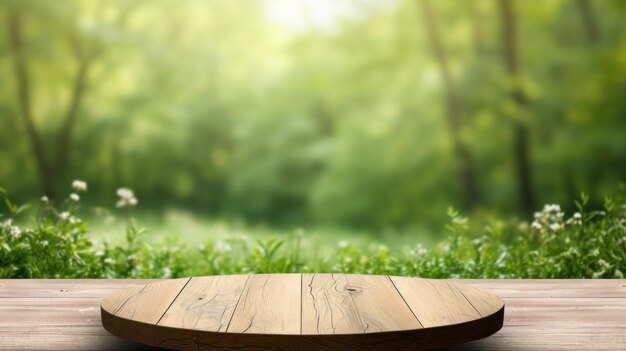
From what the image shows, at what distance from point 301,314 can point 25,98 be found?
10.2 metres

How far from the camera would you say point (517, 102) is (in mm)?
9305

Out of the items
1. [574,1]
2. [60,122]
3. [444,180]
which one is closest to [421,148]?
[444,180]

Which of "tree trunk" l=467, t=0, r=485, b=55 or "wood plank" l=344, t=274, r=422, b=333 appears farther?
"tree trunk" l=467, t=0, r=485, b=55

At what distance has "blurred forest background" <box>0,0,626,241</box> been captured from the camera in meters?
9.33

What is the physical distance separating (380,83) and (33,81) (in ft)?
17.7

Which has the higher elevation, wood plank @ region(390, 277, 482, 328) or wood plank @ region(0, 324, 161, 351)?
→ wood plank @ region(0, 324, 161, 351)

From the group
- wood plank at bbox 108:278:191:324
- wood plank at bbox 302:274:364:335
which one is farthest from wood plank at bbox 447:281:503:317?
wood plank at bbox 108:278:191:324

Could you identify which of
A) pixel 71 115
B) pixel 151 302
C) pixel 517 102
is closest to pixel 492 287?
pixel 151 302

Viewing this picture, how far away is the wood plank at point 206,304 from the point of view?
4.58ft

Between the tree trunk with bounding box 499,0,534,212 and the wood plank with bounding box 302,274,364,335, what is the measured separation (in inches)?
294

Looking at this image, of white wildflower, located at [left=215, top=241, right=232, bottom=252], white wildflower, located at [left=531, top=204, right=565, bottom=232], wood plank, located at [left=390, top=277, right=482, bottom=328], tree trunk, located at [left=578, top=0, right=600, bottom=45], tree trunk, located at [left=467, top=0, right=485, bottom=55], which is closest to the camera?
wood plank, located at [left=390, top=277, right=482, bottom=328]

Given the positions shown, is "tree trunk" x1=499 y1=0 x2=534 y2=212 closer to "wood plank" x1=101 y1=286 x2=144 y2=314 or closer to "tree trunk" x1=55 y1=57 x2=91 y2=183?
"tree trunk" x1=55 y1=57 x2=91 y2=183

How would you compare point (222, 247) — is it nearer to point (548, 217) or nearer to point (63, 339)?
point (548, 217)

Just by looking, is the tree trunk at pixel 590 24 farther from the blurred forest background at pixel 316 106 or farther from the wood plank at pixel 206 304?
the wood plank at pixel 206 304
